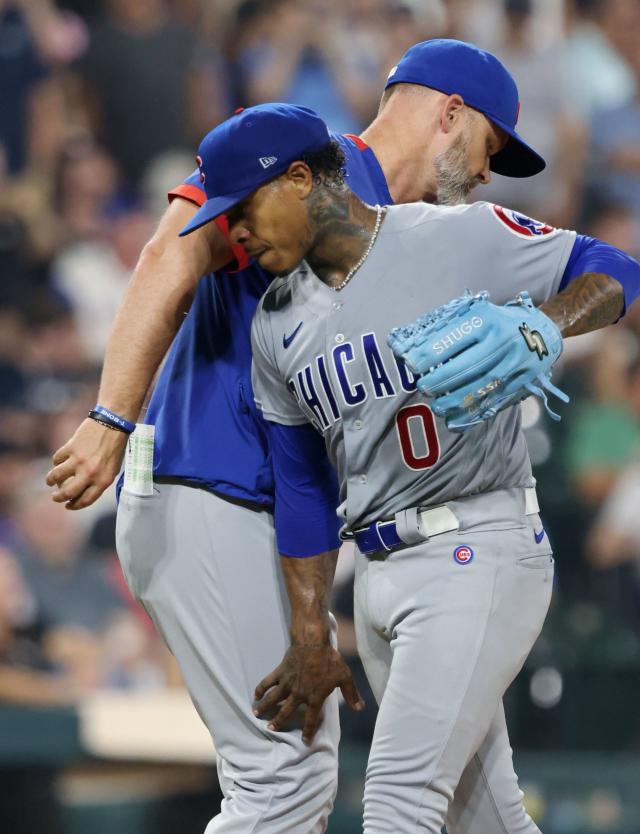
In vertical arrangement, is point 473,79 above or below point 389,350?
above

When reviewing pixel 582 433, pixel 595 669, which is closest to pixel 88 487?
pixel 595 669

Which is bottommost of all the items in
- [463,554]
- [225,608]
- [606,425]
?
[606,425]

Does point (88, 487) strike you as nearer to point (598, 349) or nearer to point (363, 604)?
point (363, 604)

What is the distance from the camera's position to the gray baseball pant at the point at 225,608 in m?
2.34

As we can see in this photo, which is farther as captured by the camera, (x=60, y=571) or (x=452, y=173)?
(x=60, y=571)

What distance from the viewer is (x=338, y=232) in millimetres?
2078

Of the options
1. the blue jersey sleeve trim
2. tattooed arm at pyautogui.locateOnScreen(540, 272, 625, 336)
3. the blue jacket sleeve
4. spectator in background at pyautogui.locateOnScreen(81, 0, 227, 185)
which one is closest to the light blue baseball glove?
tattooed arm at pyautogui.locateOnScreen(540, 272, 625, 336)

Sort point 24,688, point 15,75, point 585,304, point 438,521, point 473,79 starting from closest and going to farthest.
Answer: point 585,304 < point 438,521 < point 473,79 < point 24,688 < point 15,75

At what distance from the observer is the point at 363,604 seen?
7.17 feet

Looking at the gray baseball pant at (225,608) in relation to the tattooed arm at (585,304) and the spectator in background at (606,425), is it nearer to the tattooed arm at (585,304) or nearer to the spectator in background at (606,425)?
the tattooed arm at (585,304)

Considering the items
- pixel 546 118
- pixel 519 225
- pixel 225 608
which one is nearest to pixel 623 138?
pixel 546 118

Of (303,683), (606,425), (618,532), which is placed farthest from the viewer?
(606,425)

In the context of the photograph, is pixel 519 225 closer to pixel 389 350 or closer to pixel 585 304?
pixel 585 304

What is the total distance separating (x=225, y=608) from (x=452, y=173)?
920mm
